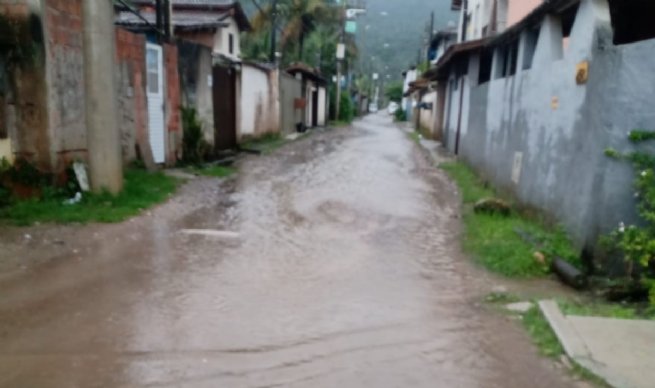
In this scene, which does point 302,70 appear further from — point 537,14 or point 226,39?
point 537,14

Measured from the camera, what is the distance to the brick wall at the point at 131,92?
33.2 feet

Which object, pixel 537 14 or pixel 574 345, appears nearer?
pixel 574 345

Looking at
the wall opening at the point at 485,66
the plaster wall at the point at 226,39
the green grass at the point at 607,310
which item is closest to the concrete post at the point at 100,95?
the green grass at the point at 607,310

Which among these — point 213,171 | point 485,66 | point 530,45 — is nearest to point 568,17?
point 530,45

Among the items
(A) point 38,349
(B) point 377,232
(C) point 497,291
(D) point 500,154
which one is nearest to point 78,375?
(A) point 38,349

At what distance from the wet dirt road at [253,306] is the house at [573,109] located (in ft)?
4.76

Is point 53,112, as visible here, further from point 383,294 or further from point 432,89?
point 432,89

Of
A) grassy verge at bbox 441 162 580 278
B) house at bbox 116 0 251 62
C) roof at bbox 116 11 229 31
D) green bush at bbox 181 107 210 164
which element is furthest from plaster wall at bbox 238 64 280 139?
grassy verge at bbox 441 162 580 278

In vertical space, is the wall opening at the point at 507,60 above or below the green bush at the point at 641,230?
above

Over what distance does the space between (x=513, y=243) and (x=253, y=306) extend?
354cm

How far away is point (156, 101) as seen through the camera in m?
11.7

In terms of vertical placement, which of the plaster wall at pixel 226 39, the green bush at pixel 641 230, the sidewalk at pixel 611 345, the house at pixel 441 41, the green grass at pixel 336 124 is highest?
the house at pixel 441 41

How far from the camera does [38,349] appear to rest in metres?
3.82

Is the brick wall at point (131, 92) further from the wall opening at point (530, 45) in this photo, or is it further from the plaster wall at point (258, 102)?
the plaster wall at point (258, 102)
